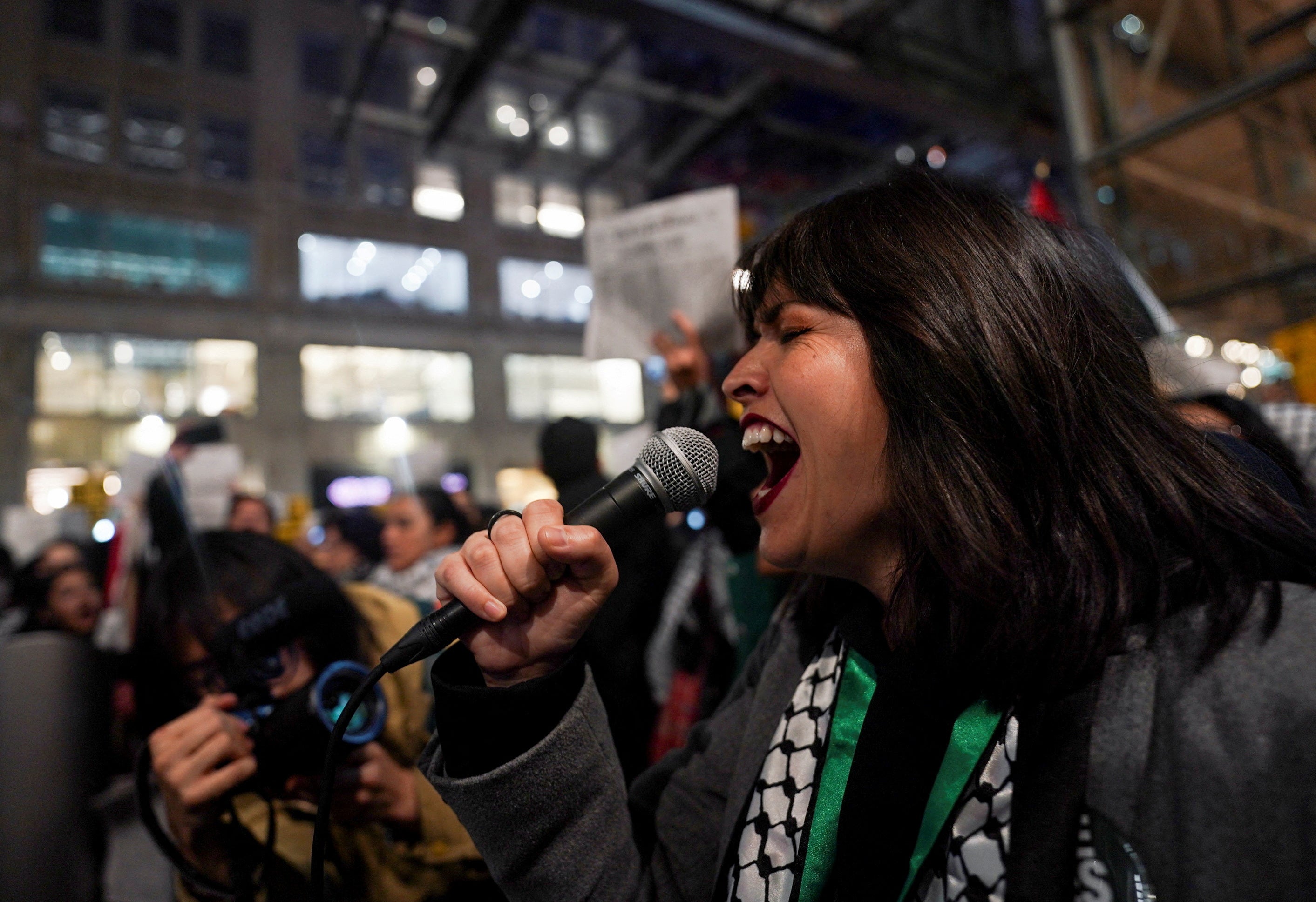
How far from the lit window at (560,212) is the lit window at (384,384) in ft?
9.70

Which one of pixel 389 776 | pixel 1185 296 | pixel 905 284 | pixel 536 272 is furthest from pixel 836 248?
pixel 536 272

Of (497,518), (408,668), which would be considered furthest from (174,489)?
(497,518)

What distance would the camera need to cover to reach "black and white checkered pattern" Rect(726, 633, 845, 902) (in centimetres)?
Answer: 84

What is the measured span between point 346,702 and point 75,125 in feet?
29.5

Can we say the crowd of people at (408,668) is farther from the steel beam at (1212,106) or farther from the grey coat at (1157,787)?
the steel beam at (1212,106)

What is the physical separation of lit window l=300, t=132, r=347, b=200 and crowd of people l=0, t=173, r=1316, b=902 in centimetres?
507

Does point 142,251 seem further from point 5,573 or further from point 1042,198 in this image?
point 1042,198

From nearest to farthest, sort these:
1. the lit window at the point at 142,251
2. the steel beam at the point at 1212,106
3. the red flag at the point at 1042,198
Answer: the red flag at the point at 1042,198
the steel beam at the point at 1212,106
the lit window at the point at 142,251

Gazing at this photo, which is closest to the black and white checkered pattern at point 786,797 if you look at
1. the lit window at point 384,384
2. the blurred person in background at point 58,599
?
the blurred person in background at point 58,599

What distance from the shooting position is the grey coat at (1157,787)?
0.55m

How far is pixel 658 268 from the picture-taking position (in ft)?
6.16

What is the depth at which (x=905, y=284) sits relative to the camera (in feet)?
2.67

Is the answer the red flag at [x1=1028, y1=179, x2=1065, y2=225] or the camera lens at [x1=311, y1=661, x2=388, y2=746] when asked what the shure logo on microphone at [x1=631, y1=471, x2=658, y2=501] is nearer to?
the camera lens at [x1=311, y1=661, x2=388, y2=746]

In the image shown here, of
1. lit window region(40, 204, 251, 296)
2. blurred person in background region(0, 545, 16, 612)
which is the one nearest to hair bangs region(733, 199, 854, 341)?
blurred person in background region(0, 545, 16, 612)
